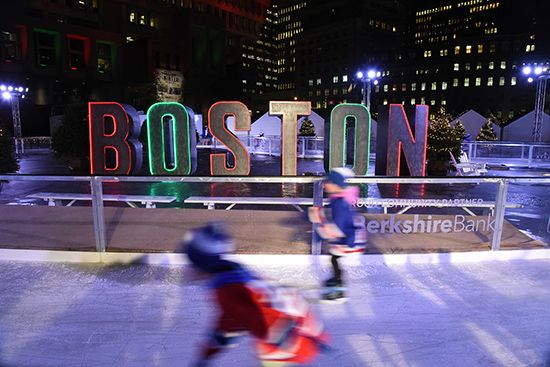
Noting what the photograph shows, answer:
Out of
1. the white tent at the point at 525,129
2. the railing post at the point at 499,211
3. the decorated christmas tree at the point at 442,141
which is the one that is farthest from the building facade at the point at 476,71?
the railing post at the point at 499,211

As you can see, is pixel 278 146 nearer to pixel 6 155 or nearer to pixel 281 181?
pixel 6 155

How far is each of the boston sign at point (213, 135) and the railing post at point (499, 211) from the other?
5.13 m

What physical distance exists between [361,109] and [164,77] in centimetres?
4218

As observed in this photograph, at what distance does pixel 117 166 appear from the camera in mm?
10750

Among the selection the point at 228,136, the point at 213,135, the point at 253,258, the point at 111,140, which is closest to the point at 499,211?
the point at 253,258

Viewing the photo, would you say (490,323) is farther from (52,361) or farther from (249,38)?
(249,38)

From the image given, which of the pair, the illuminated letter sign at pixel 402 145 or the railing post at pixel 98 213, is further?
the illuminated letter sign at pixel 402 145

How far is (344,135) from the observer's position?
10992 mm

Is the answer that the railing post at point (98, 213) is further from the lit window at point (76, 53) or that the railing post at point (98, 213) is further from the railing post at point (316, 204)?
the lit window at point (76, 53)

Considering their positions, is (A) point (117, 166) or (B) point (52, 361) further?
(A) point (117, 166)

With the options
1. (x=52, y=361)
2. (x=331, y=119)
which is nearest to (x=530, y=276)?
(x=52, y=361)

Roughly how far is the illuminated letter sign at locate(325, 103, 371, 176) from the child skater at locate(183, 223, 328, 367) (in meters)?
8.57

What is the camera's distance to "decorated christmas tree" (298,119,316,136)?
105ft

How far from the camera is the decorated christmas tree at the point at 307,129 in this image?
31859 mm
